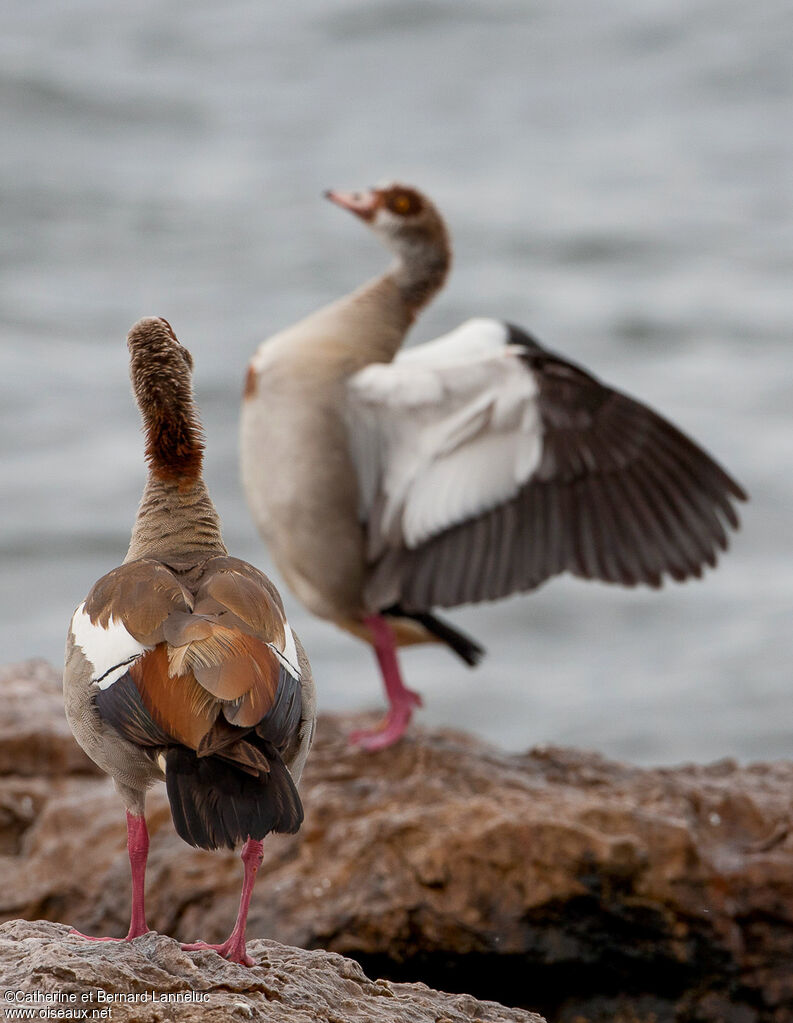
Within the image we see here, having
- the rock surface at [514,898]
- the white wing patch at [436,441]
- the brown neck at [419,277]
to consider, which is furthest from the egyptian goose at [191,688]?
the brown neck at [419,277]

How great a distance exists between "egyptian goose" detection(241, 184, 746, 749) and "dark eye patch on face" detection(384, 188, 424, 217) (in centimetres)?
113

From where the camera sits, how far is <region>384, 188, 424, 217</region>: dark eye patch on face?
795 cm

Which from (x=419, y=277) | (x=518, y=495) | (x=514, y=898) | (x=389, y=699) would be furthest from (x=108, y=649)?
(x=419, y=277)

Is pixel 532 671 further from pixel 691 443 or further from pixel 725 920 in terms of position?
pixel 725 920

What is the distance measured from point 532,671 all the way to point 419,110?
37.5ft

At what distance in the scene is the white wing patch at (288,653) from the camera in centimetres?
312

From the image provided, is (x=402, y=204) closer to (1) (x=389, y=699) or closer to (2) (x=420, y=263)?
(2) (x=420, y=263)

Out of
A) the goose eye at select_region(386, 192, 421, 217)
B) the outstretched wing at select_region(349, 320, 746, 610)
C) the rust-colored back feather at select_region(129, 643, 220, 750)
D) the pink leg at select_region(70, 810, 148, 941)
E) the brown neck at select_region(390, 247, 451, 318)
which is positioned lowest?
the pink leg at select_region(70, 810, 148, 941)

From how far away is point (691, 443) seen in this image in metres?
6.87

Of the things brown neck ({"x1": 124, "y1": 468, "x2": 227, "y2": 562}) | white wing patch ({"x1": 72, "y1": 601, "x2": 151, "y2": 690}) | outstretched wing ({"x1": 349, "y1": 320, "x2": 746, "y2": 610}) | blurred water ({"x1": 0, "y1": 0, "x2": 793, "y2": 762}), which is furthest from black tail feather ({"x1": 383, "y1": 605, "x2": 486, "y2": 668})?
white wing patch ({"x1": 72, "y1": 601, "x2": 151, "y2": 690})

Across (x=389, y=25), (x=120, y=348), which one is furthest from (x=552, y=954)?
(x=389, y=25)

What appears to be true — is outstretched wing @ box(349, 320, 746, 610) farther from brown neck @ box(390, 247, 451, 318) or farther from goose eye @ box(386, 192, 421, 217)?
goose eye @ box(386, 192, 421, 217)

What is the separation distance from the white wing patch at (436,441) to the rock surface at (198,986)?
3562 mm

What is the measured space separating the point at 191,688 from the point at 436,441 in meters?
3.96
